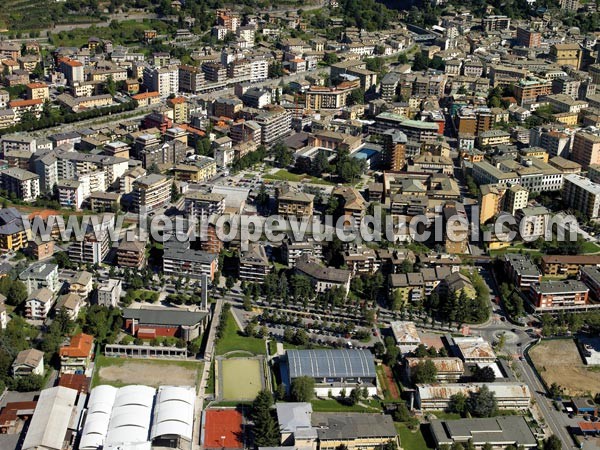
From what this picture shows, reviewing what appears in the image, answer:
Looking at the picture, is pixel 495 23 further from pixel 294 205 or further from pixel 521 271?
pixel 521 271

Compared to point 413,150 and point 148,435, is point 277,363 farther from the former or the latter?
point 413,150

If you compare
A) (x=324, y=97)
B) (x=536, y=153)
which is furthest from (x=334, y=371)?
(x=324, y=97)

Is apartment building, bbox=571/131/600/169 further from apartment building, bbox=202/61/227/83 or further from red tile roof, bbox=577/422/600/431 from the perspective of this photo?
apartment building, bbox=202/61/227/83

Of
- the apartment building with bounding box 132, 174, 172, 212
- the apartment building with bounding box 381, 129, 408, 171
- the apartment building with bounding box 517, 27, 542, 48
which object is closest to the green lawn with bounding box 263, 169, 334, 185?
the apartment building with bounding box 381, 129, 408, 171

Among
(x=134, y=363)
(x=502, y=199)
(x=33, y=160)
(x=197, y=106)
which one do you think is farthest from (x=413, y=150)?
(x=134, y=363)

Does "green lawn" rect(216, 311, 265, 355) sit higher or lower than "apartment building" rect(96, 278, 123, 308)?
lower

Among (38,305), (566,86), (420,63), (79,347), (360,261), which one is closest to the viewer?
(79,347)

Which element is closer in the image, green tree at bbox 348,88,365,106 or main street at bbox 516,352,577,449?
main street at bbox 516,352,577,449
